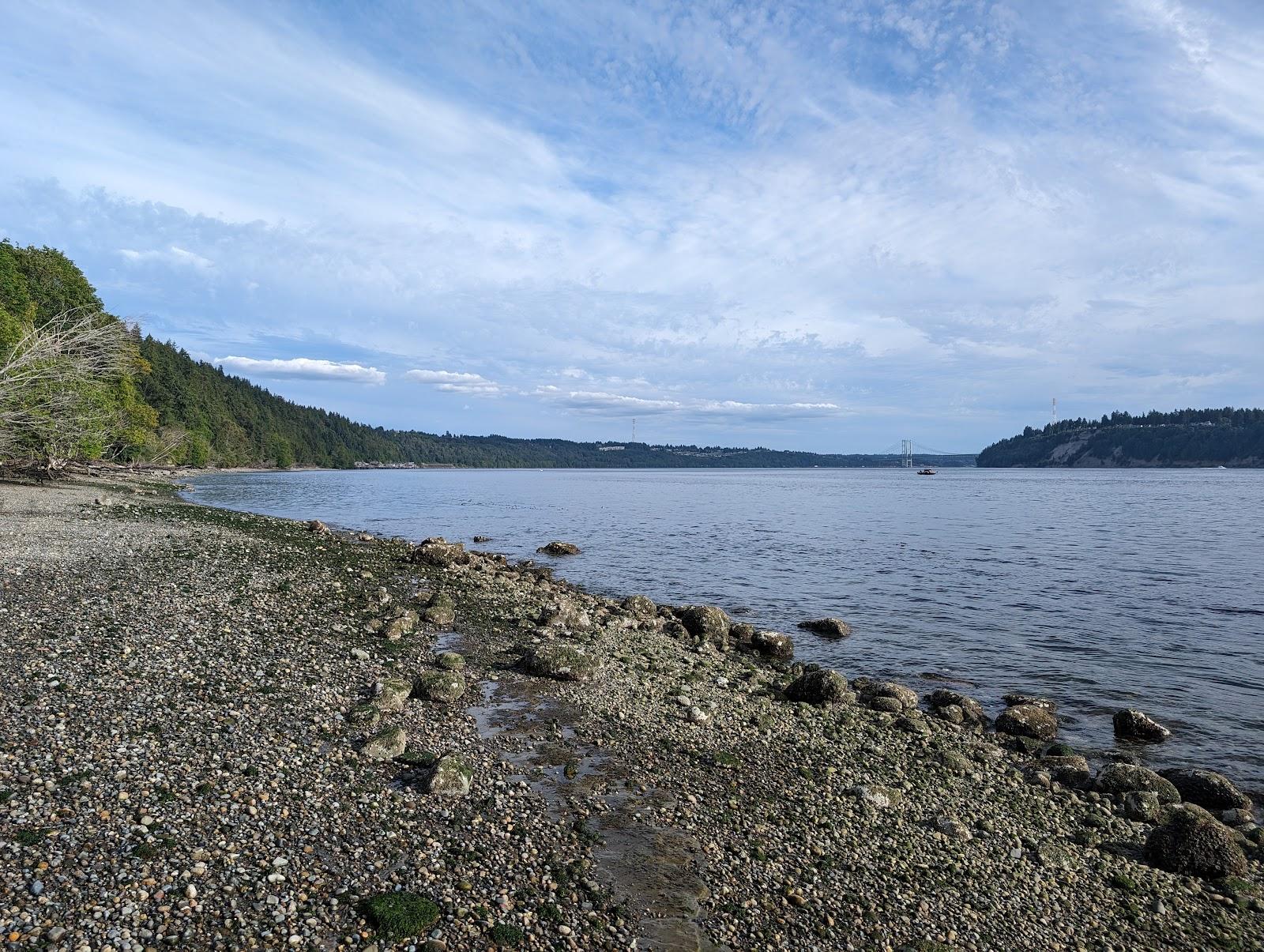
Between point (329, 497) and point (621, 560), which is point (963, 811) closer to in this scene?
point (621, 560)

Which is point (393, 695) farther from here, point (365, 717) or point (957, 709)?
point (957, 709)

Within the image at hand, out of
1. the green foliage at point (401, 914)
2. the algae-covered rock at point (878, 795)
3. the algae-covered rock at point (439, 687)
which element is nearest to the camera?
the green foliage at point (401, 914)

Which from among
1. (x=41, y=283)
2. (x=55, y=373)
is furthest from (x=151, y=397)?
(x=55, y=373)

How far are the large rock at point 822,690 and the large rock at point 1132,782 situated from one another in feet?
15.9

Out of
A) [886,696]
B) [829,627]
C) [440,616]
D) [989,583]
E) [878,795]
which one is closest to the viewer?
[878,795]

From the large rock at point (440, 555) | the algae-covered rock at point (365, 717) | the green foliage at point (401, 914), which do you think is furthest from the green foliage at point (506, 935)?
the large rock at point (440, 555)

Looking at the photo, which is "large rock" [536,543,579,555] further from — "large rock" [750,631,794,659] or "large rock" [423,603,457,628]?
"large rock" [750,631,794,659]

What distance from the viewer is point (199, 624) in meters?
15.8

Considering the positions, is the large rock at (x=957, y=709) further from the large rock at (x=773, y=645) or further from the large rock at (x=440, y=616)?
the large rock at (x=440, y=616)

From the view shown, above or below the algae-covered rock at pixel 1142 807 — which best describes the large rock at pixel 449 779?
above

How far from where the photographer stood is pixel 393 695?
12.6m

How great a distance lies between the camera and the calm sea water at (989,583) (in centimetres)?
1789

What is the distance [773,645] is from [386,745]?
513 inches

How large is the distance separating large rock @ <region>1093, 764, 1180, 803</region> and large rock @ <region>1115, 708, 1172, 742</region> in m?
3.00
